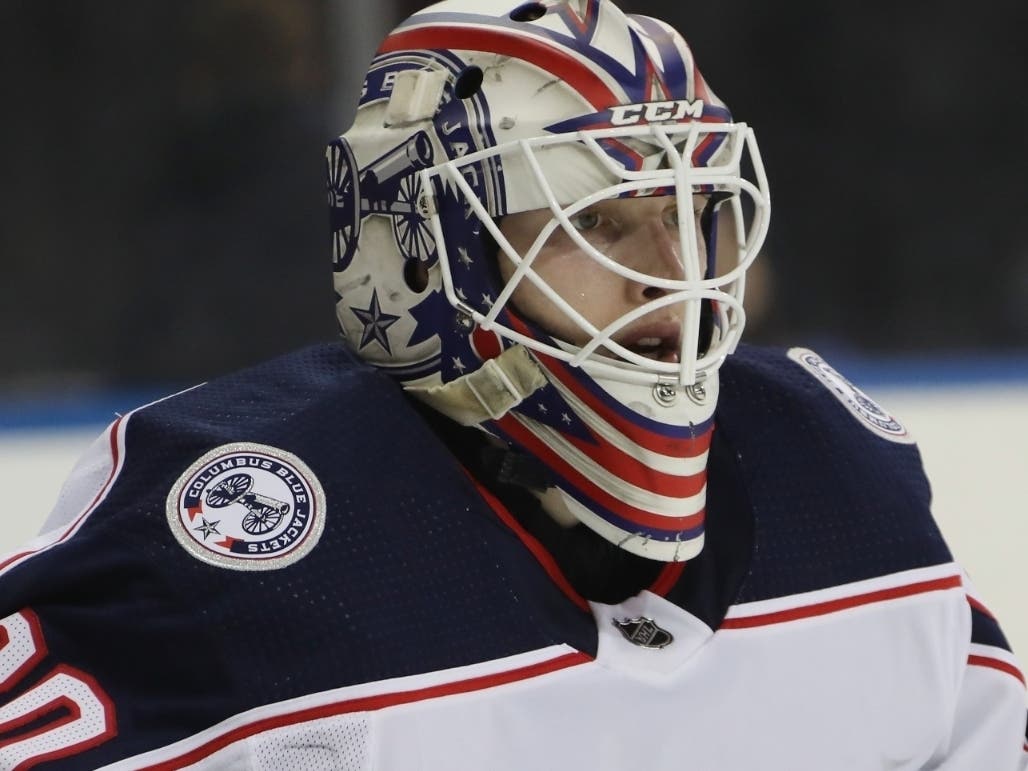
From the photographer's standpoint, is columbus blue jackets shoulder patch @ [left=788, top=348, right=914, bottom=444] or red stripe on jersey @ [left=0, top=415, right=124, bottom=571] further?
columbus blue jackets shoulder patch @ [left=788, top=348, right=914, bottom=444]

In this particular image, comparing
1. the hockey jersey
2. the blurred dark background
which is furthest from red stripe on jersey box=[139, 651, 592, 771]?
the blurred dark background

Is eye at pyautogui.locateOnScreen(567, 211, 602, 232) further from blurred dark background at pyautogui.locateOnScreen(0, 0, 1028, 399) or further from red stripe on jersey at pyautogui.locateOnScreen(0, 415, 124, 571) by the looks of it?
blurred dark background at pyautogui.locateOnScreen(0, 0, 1028, 399)

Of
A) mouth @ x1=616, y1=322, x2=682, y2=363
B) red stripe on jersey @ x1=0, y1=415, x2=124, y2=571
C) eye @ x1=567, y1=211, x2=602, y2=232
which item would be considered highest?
eye @ x1=567, y1=211, x2=602, y2=232

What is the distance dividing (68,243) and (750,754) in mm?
2054

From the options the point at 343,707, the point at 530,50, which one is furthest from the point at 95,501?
the point at 530,50

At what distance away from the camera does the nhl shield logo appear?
4.80ft

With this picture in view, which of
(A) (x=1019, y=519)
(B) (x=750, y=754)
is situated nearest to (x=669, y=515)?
(B) (x=750, y=754)

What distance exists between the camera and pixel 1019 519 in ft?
8.36

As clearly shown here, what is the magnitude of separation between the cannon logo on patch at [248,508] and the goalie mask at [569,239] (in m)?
0.17

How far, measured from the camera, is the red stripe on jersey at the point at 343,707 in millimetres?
1302

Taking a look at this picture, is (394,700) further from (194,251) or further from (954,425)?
(194,251)

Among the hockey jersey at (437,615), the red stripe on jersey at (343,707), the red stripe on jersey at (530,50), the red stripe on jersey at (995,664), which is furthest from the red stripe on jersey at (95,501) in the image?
the red stripe on jersey at (995,664)

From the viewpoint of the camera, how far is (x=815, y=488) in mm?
1613

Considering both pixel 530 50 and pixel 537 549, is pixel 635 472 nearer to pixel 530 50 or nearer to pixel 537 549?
pixel 537 549
